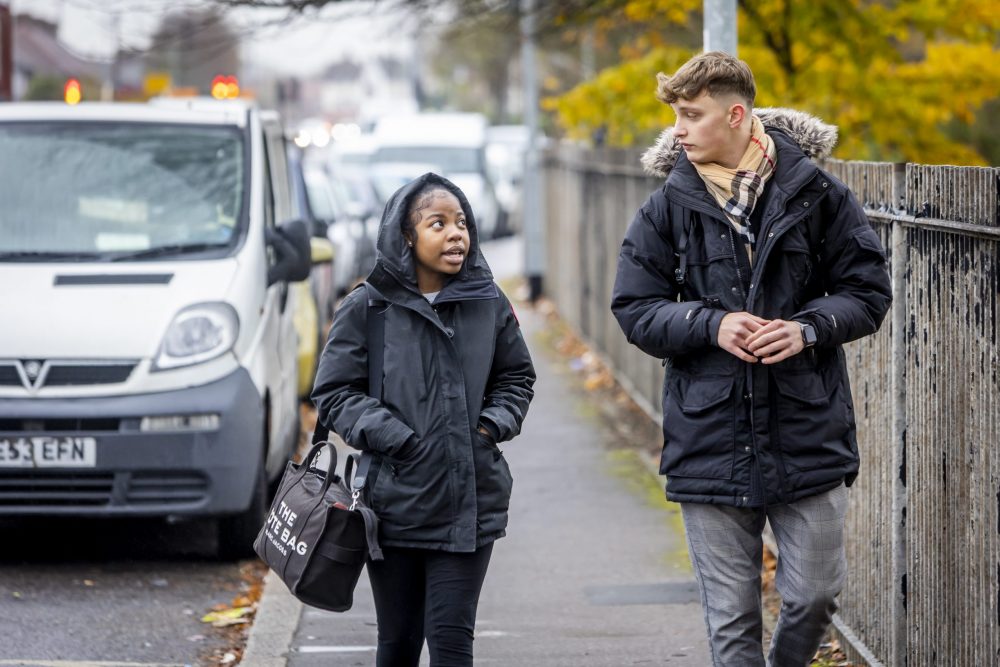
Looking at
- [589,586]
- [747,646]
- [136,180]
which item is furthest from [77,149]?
[747,646]

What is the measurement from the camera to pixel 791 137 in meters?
4.28

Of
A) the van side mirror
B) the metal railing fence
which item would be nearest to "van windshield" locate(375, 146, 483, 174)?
the van side mirror

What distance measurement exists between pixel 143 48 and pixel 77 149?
234 cm

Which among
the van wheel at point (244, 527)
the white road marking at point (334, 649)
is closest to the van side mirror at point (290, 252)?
the van wheel at point (244, 527)

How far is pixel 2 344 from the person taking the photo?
22.5 feet

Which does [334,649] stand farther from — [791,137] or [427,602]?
[791,137]

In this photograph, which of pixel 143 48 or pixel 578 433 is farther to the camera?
pixel 578 433

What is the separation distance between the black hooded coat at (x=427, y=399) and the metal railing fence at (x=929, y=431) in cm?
115

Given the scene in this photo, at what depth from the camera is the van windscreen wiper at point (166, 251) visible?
7.46 meters

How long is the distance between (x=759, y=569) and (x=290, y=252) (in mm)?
3925

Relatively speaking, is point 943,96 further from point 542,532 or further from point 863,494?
point 863,494

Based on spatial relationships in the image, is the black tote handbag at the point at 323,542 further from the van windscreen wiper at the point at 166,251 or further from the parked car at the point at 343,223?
the parked car at the point at 343,223

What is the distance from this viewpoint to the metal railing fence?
4012 millimetres

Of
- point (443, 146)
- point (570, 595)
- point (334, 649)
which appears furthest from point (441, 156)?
point (334, 649)
